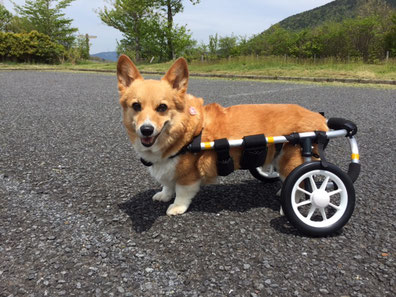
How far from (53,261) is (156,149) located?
1.15 meters

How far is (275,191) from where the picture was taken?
131 inches

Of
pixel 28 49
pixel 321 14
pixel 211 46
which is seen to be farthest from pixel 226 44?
pixel 321 14

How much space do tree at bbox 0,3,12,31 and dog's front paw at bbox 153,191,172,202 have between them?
48.5 metres

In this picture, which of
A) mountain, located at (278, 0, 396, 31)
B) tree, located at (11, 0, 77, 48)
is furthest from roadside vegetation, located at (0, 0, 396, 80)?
mountain, located at (278, 0, 396, 31)

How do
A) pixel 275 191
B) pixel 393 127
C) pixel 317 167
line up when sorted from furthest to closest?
1. pixel 393 127
2. pixel 275 191
3. pixel 317 167

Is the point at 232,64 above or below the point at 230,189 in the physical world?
above

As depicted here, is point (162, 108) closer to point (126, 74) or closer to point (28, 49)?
point (126, 74)

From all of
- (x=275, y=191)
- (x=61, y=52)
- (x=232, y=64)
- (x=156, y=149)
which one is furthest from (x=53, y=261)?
(x=61, y=52)

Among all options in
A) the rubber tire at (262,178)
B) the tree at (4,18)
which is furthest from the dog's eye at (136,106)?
the tree at (4,18)

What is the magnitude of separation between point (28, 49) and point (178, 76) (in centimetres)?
3363

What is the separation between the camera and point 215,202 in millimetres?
3082

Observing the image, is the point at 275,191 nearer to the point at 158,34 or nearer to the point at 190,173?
the point at 190,173

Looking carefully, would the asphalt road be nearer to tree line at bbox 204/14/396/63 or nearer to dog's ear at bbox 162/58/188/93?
dog's ear at bbox 162/58/188/93

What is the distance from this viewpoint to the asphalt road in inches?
76.5
